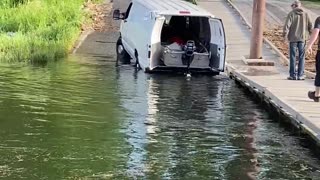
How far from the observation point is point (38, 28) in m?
27.8

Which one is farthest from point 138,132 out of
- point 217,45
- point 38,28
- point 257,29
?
point 38,28

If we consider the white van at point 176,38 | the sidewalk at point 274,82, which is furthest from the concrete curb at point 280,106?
the white van at point 176,38

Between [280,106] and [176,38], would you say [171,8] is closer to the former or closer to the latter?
[176,38]

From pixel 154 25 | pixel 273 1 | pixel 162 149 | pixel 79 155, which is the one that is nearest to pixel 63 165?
pixel 79 155

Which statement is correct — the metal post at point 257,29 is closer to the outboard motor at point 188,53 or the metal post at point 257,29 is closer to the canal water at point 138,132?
the outboard motor at point 188,53

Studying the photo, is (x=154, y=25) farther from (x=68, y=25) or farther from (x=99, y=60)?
(x=68, y=25)

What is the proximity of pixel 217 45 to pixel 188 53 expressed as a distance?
872 millimetres

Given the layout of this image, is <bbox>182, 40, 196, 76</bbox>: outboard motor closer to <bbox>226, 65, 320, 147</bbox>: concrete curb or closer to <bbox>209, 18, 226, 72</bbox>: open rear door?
<bbox>209, 18, 226, 72</bbox>: open rear door

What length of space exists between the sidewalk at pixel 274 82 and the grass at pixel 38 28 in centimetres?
564

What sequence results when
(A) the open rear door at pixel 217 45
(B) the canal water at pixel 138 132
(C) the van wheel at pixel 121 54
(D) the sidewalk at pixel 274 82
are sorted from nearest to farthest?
(B) the canal water at pixel 138 132, (D) the sidewalk at pixel 274 82, (A) the open rear door at pixel 217 45, (C) the van wheel at pixel 121 54

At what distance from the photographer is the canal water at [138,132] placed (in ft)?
32.8

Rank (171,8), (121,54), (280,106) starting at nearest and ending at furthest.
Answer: (280,106), (171,8), (121,54)

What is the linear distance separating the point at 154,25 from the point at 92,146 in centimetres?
859

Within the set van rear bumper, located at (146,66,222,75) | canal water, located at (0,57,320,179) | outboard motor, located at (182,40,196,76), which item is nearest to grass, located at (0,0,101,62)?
van rear bumper, located at (146,66,222,75)
